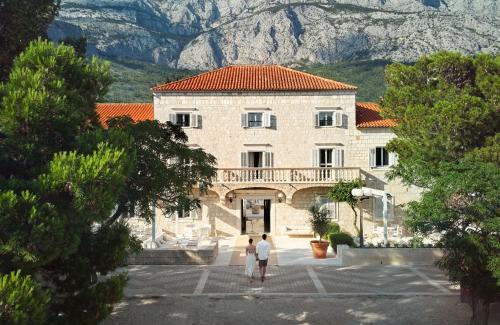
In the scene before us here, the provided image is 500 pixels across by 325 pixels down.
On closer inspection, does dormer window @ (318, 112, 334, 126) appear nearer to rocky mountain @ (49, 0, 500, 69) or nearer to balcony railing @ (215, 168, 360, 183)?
balcony railing @ (215, 168, 360, 183)

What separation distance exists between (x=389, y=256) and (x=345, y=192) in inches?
293

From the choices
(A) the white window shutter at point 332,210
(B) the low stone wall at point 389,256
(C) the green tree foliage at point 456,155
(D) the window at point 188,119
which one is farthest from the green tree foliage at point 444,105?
(D) the window at point 188,119

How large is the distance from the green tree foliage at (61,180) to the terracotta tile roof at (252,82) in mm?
19698

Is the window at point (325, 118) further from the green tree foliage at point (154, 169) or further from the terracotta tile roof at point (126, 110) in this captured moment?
the green tree foliage at point (154, 169)

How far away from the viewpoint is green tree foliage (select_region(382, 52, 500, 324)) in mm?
11242

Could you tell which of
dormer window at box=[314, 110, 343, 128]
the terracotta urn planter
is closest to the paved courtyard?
the terracotta urn planter

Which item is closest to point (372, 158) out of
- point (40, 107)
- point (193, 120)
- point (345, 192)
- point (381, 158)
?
point (381, 158)

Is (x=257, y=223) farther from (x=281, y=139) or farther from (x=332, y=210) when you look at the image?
(x=281, y=139)

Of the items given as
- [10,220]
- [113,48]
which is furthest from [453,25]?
[10,220]

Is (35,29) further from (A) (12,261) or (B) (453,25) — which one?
(B) (453,25)

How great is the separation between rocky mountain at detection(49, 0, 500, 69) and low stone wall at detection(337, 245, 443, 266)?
76453mm

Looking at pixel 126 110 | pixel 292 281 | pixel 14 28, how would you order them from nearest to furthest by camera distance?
pixel 14 28 < pixel 292 281 < pixel 126 110

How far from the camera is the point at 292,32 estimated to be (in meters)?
107

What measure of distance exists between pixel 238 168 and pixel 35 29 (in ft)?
57.1
